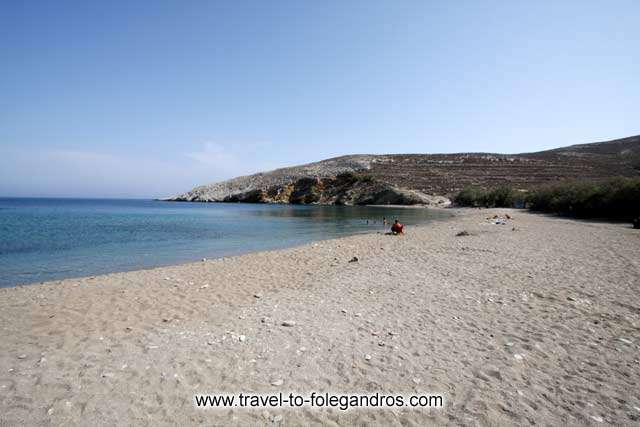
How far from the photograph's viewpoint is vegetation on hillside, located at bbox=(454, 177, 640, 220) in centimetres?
2803

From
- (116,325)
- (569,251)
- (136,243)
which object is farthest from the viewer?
(136,243)

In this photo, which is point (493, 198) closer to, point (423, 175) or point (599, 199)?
point (599, 199)

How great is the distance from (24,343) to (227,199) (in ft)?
352

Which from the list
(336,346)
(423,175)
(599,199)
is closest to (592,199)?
(599,199)

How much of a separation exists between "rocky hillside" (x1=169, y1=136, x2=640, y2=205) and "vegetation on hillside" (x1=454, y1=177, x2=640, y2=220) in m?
23.2

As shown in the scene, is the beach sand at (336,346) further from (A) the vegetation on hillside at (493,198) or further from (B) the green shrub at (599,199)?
(A) the vegetation on hillside at (493,198)

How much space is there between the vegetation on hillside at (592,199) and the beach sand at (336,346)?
81.8 feet

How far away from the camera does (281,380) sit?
4.31 metres

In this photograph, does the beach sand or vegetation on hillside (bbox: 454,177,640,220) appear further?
vegetation on hillside (bbox: 454,177,640,220)

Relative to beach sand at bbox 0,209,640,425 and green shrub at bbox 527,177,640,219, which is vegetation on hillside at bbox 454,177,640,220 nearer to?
green shrub at bbox 527,177,640,219

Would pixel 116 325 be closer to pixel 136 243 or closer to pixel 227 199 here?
pixel 136 243

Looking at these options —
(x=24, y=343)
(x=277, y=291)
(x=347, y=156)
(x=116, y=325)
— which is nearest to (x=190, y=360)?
(x=116, y=325)

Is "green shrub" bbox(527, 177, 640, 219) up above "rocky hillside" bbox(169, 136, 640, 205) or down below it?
below

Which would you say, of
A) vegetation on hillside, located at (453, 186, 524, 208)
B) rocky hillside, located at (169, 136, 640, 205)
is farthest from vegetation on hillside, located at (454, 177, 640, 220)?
rocky hillside, located at (169, 136, 640, 205)
